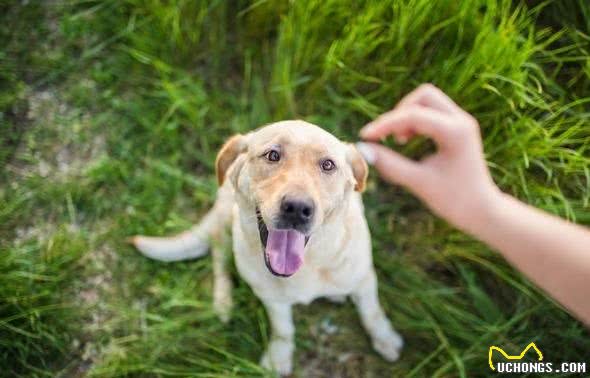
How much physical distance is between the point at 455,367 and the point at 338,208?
3.94 feet

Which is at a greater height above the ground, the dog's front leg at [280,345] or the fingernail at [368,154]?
the fingernail at [368,154]

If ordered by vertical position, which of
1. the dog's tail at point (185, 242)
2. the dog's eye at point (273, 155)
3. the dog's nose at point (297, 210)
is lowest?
the dog's tail at point (185, 242)

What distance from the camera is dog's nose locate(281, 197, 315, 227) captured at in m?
1.75

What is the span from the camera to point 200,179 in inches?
120

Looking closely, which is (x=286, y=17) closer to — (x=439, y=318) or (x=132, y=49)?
(x=132, y=49)

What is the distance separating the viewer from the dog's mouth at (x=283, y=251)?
6.40 ft

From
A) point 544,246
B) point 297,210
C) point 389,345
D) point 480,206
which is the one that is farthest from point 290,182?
point 389,345

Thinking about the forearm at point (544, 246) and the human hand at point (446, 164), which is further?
the human hand at point (446, 164)

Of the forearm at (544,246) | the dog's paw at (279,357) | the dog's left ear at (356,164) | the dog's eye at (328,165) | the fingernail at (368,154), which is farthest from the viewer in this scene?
the dog's paw at (279,357)

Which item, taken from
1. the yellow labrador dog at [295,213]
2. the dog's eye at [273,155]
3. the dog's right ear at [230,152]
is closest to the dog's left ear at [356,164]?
the yellow labrador dog at [295,213]

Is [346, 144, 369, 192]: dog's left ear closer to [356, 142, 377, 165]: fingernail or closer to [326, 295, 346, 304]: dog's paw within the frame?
[356, 142, 377, 165]: fingernail

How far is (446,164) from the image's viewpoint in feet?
6.63

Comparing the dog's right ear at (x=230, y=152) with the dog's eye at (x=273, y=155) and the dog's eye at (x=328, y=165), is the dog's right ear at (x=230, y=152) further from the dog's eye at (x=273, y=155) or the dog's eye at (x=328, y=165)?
the dog's eye at (x=328, y=165)

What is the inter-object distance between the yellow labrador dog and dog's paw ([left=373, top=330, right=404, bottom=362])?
0.28 m
